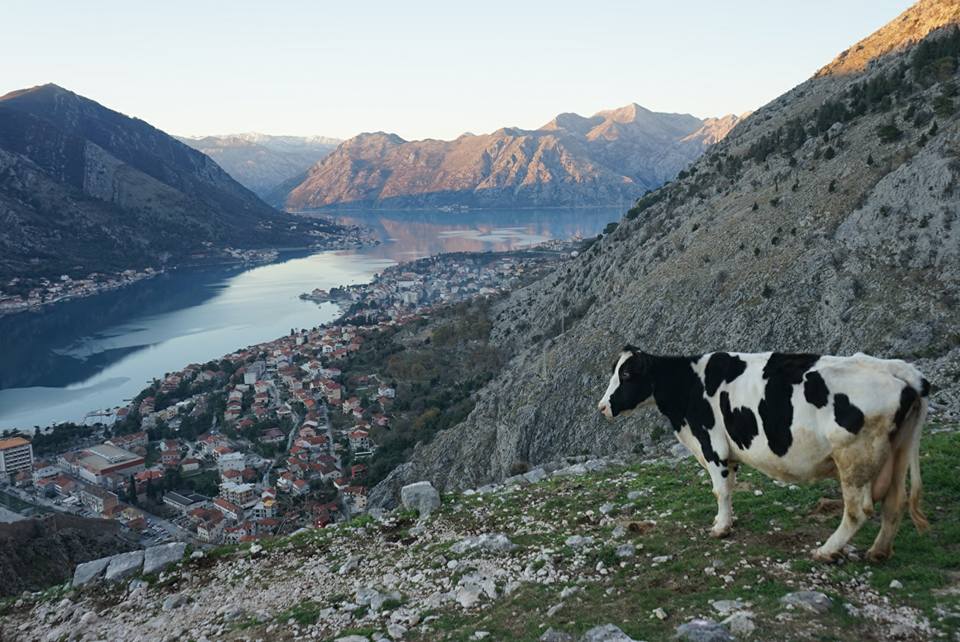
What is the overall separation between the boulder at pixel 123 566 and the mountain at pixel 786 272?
45.9ft

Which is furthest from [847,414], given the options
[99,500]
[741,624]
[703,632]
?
[99,500]

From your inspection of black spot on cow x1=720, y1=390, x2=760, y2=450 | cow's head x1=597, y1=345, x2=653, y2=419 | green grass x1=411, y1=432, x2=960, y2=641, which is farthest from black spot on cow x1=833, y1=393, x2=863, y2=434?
cow's head x1=597, y1=345, x2=653, y2=419

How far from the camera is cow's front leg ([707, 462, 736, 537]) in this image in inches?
284

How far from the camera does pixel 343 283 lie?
464 ft

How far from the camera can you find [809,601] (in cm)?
539

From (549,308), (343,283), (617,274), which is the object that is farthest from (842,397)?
(343,283)

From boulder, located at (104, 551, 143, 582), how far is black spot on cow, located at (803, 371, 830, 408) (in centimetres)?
959

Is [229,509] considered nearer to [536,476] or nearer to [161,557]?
[536,476]

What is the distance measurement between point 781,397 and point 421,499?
6.48m

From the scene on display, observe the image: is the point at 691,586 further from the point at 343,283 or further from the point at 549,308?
the point at 343,283

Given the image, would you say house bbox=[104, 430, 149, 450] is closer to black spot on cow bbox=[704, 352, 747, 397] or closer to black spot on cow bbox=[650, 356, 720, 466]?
black spot on cow bbox=[650, 356, 720, 466]

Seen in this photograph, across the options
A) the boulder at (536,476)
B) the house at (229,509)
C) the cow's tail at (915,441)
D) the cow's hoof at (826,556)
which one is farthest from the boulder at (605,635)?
the house at (229,509)

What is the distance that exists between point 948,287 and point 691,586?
18818 mm

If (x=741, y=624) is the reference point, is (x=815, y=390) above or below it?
above
